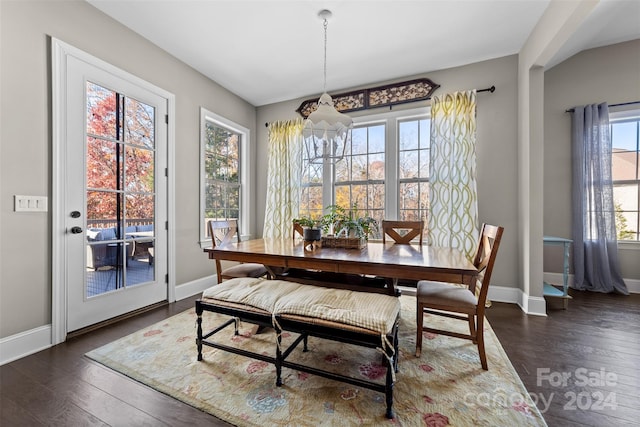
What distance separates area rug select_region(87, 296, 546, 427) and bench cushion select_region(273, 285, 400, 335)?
452 mm

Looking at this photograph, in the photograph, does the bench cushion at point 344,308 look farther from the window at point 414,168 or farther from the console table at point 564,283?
the console table at point 564,283

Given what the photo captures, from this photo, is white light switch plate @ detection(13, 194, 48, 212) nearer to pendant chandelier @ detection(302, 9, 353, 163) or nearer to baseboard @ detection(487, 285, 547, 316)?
pendant chandelier @ detection(302, 9, 353, 163)

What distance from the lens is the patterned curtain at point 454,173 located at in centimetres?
309

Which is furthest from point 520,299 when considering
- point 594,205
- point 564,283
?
point 594,205

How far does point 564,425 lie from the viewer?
127 centimetres

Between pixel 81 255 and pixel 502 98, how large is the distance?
464 cm

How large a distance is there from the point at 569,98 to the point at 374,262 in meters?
3.91

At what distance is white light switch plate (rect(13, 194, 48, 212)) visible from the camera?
6.09 feet

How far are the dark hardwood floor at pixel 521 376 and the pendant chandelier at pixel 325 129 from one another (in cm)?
210

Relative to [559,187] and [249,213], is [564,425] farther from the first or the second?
[249,213]

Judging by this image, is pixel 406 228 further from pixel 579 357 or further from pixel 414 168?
pixel 579 357

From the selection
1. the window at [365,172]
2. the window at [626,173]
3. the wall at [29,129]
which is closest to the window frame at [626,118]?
the window at [626,173]

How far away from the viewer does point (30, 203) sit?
6.31ft

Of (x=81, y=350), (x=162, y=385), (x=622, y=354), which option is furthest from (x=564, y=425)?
(x=81, y=350)
